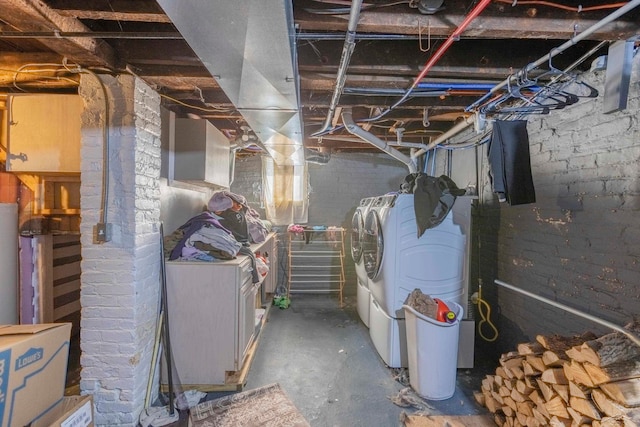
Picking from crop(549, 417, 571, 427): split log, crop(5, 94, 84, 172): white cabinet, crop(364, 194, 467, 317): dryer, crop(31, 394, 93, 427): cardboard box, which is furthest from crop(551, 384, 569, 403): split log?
crop(5, 94, 84, 172): white cabinet

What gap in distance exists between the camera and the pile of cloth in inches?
93.9

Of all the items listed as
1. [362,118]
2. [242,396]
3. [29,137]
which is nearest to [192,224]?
[29,137]

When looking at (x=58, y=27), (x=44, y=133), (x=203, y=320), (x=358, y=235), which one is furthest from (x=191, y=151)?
(x=358, y=235)

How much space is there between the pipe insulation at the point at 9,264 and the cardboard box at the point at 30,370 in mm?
1296

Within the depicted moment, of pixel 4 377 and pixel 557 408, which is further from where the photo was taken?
pixel 557 408

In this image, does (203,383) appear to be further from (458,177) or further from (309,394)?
(458,177)

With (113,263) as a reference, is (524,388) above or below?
below

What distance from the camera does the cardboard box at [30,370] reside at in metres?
1.27

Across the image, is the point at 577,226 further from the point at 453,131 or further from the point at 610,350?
the point at 453,131

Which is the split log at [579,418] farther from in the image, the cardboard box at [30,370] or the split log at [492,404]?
the cardboard box at [30,370]

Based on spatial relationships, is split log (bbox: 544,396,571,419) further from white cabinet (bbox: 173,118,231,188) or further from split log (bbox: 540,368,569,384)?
white cabinet (bbox: 173,118,231,188)

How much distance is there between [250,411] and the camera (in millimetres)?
2109

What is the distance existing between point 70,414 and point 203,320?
89 cm

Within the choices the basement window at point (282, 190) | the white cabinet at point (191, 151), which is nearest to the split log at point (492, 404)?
the white cabinet at point (191, 151)
